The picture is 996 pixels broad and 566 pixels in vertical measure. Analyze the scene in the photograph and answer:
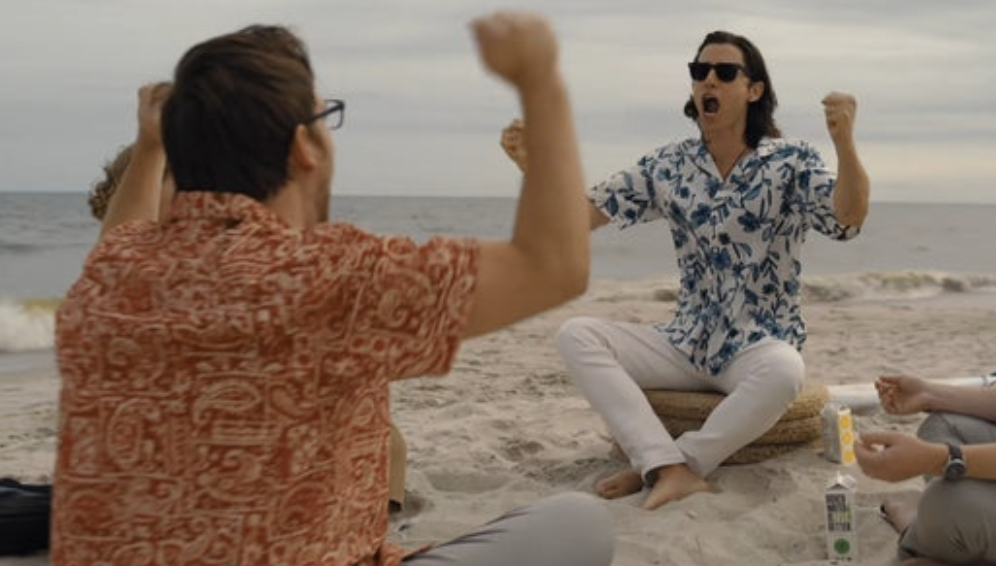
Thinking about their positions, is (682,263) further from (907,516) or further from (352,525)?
(352,525)

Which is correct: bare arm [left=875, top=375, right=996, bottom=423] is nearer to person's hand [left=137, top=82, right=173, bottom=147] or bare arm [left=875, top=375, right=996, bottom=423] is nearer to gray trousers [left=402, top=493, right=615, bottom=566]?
gray trousers [left=402, top=493, right=615, bottom=566]

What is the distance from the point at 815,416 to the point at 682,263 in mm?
760

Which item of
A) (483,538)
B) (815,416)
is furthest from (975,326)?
(483,538)

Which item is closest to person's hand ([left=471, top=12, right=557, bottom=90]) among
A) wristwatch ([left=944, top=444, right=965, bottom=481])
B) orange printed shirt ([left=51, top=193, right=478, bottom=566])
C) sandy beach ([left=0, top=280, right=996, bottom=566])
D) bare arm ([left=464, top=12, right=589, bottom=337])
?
bare arm ([left=464, top=12, right=589, bottom=337])

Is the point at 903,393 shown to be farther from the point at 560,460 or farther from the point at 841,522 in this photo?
the point at 560,460

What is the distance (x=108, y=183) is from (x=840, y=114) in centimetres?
232

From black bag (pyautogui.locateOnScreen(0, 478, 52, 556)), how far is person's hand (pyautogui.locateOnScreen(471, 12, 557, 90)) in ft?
8.89

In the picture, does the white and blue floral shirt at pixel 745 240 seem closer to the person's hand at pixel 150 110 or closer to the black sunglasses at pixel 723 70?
the black sunglasses at pixel 723 70

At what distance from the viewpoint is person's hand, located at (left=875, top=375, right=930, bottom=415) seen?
365 cm

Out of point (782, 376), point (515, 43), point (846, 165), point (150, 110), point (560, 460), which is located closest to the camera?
point (515, 43)

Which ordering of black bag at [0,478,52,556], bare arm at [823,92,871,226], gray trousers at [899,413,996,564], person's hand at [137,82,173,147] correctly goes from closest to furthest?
person's hand at [137,82,173,147] → gray trousers at [899,413,996,564] → black bag at [0,478,52,556] → bare arm at [823,92,871,226]

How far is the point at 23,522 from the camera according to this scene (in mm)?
3953

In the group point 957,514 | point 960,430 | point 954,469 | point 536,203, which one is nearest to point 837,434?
point 960,430

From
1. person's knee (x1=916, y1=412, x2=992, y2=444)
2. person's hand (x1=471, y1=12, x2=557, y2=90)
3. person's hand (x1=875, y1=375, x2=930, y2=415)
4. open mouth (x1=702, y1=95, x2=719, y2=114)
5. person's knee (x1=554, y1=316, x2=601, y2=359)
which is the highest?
person's hand (x1=471, y1=12, x2=557, y2=90)
